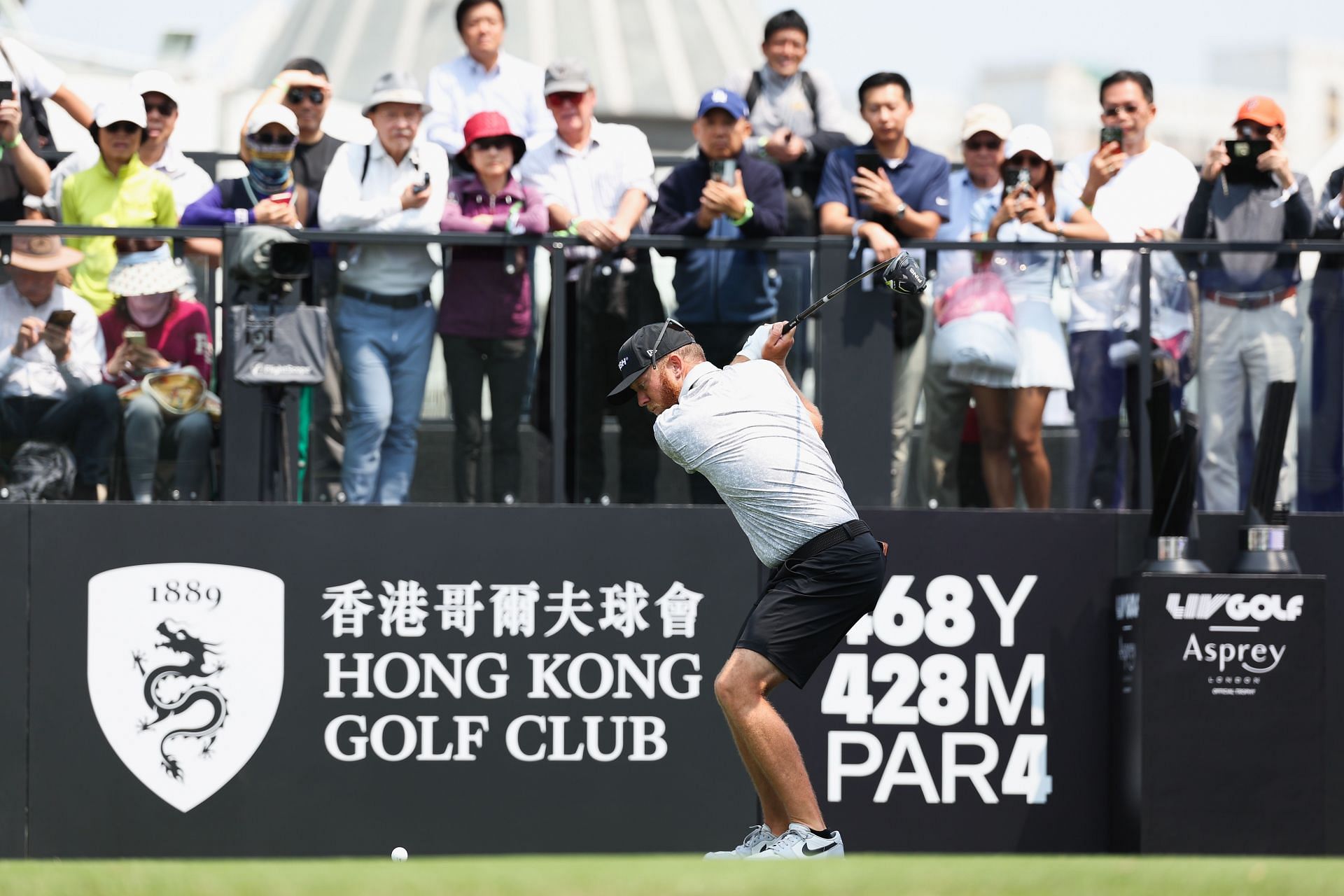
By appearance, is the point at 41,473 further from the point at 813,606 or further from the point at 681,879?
the point at 681,879

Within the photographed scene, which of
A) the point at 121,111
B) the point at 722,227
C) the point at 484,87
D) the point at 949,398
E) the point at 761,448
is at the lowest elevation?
the point at 761,448

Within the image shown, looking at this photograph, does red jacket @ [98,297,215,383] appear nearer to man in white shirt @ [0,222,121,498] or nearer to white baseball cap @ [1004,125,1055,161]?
man in white shirt @ [0,222,121,498]

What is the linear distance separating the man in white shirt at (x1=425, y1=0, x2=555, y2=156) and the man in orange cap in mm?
3642

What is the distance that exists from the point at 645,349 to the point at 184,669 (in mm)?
3048

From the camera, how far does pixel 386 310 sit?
924 cm

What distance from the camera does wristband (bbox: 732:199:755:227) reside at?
9.30 m

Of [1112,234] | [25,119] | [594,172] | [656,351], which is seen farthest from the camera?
[25,119]

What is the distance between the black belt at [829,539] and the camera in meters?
7.70

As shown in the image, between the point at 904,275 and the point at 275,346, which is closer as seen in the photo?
the point at 904,275

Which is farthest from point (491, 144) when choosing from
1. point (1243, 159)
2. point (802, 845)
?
point (802, 845)

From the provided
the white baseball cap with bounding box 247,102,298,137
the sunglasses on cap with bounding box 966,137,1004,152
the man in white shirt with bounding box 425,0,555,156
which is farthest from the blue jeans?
the sunglasses on cap with bounding box 966,137,1004,152

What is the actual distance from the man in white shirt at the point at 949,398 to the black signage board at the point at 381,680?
3.32 ft

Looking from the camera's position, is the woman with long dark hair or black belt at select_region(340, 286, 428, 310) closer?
black belt at select_region(340, 286, 428, 310)

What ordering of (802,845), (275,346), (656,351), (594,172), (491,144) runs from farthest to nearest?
(594,172) < (491,144) < (275,346) < (656,351) < (802,845)
